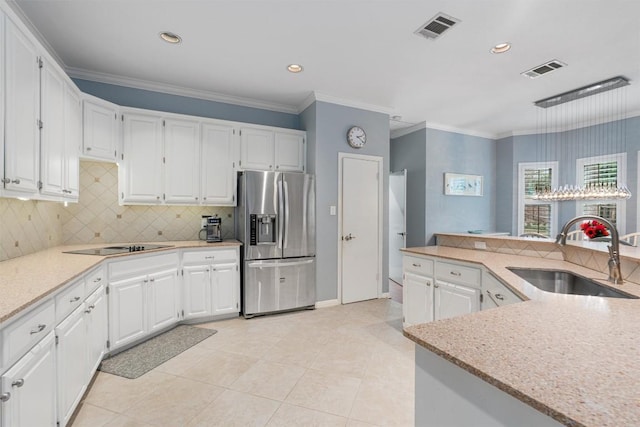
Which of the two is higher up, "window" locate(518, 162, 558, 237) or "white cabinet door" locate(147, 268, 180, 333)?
"window" locate(518, 162, 558, 237)

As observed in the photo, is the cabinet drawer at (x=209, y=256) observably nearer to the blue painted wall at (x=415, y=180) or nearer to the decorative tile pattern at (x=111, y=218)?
the decorative tile pattern at (x=111, y=218)

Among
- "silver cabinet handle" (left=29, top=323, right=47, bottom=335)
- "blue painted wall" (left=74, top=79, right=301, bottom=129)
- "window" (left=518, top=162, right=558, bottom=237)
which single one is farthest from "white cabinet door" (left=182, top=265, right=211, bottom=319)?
"window" (left=518, top=162, right=558, bottom=237)

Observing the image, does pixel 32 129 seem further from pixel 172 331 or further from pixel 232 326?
pixel 232 326

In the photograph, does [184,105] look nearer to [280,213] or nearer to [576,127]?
[280,213]

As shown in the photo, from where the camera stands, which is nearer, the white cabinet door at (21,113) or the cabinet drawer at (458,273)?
the white cabinet door at (21,113)

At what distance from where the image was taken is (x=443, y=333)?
0.94 metres

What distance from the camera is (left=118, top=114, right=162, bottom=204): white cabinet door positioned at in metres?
3.20

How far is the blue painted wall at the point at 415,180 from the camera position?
5090 millimetres

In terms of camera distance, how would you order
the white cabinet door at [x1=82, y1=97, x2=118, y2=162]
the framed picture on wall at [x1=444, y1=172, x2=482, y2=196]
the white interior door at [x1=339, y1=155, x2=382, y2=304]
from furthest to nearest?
the framed picture on wall at [x1=444, y1=172, x2=482, y2=196]
the white interior door at [x1=339, y1=155, x2=382, y2=304]
the white cabinet door at [x1=82, y1=97, x2=118, y2=162]

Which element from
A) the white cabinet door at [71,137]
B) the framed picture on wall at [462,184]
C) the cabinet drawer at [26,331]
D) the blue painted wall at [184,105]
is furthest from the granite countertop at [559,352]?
the framed picture on wall at [462,184]

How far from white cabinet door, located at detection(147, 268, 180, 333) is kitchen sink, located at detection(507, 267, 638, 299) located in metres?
3.06

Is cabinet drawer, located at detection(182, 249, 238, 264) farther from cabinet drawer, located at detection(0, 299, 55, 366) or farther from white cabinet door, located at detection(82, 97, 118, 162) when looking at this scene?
cabinet drawer, located at detection(0, 299, 55, 366)

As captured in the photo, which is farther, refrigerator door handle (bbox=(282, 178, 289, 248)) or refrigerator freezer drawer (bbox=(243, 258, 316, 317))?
refrigerator door handle (bbox=(282, 178, 289, 248))

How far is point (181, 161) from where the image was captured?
3438mm
